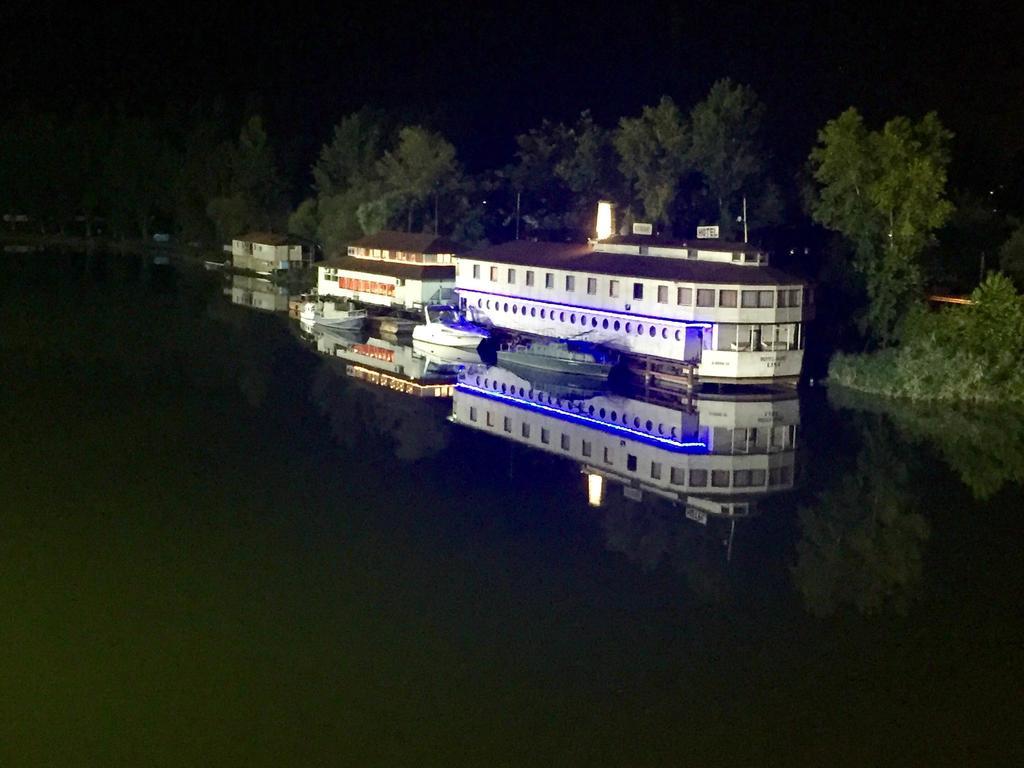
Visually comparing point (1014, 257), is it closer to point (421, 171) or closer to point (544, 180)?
point (544, 180)

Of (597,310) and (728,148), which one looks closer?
(597,310)

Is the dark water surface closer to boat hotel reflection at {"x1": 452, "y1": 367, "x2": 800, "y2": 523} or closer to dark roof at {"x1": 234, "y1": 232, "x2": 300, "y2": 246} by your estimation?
boat hotel reflection at {"x1": 452, "y1": 367, "x2": 800, "y2": 523}

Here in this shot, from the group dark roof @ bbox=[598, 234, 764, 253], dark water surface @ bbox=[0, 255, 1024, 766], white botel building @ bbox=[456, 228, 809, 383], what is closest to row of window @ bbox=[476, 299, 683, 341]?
white botel building @ bbox=[456, 228, 809, 383]

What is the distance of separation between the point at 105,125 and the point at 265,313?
42.8m

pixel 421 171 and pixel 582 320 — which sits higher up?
pixel 421 171

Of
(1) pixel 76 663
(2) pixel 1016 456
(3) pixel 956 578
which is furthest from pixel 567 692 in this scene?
(2) pixel 1016 456

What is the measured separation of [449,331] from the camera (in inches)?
1384

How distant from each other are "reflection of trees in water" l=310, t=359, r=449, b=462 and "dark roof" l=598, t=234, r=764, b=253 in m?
7.83

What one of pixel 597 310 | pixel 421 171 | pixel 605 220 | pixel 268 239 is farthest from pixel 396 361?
pixel 268 239

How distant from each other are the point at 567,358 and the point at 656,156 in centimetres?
1230

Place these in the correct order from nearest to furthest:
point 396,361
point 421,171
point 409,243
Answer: point 396,361 < point 409,243 < point 421,171

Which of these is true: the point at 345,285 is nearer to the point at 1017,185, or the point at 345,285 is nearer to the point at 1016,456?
the point at 1017,185

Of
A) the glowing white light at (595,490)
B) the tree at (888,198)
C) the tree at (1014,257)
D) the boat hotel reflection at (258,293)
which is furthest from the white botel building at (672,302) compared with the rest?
the boat hotel reflection at (258,293)

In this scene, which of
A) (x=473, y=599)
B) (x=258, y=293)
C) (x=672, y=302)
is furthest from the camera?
(x=258, y=293)
